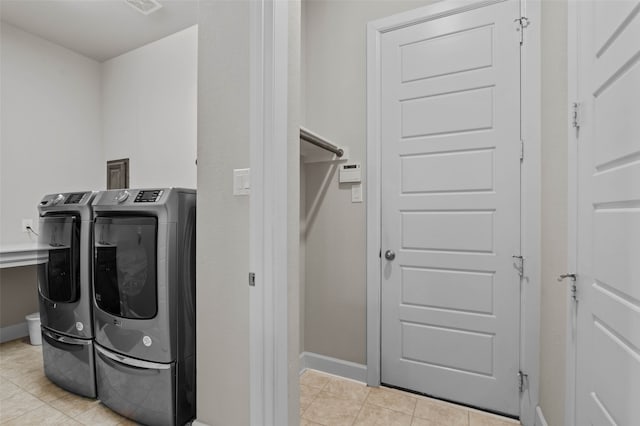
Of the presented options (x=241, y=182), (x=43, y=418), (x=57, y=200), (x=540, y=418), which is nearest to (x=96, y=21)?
(x=57, y=200)

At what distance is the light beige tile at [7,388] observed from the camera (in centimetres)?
178

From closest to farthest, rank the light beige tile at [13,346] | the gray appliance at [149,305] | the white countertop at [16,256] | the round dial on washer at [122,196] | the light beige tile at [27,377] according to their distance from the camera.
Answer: the gray appliance at [149,305] → the round dial on washer at [122,196] → the light beige tile at [27,377] → the white countertop at [16,256] → the light beige tile at [13,346]

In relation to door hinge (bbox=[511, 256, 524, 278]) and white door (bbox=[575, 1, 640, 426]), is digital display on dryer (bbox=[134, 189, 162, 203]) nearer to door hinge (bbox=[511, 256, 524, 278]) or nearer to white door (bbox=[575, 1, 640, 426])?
white door (bbox=[575, 1, 640, 426])

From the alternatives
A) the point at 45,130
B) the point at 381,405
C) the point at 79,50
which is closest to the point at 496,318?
the point at 381,405

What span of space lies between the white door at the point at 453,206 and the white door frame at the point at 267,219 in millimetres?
958

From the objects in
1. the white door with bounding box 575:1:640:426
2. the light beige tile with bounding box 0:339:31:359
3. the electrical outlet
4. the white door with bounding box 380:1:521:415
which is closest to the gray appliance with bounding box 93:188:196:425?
the white door with bounding box 380:1:521:415

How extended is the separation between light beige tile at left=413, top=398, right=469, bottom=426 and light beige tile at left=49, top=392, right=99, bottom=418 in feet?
6.01

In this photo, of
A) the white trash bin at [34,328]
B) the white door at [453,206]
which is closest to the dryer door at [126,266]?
the white door at [453,206]

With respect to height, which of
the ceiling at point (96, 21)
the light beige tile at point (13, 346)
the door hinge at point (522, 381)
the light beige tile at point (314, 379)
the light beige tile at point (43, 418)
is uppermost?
the ceiling at point (96, 21)

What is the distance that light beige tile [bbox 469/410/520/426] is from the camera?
5.28 feet

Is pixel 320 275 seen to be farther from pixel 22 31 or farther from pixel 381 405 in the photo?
pixel 22 31

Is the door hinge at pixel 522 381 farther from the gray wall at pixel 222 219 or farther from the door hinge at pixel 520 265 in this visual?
the gray wall at pixel 222 219

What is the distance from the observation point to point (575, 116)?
3.78 feet

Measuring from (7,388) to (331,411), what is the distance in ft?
6.59
